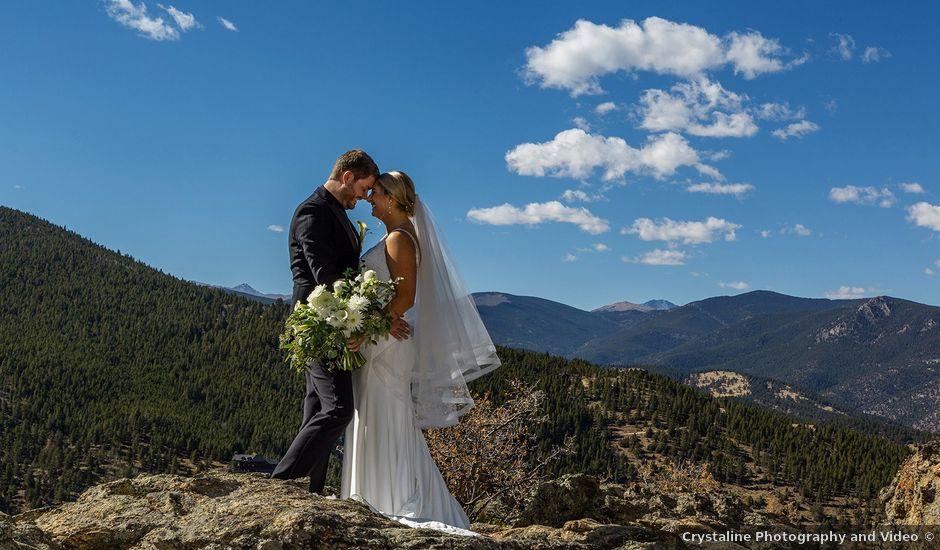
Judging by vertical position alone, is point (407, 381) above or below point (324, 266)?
below

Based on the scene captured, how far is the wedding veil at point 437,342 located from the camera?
725 cm

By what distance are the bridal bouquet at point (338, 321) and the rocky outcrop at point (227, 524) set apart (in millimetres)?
1556

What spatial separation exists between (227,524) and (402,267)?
3.33 m

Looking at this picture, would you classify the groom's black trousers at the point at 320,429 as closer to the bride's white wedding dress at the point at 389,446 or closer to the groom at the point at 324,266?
the groom at the point at 324,266

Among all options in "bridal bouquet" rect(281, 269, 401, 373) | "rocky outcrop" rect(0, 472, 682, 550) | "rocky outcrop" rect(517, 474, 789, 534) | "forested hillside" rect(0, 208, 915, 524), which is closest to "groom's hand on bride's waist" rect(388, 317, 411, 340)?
"bridal bouquet" rect(281, 269, 401, 373)

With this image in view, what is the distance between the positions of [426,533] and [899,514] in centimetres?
538

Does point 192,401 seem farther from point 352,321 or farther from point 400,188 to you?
point 352,321

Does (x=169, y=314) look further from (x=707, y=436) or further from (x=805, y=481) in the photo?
(x=805, y=481)

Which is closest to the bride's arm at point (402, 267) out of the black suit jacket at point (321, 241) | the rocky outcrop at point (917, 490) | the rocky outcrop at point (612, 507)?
the black suit jacket at point (321, 241)

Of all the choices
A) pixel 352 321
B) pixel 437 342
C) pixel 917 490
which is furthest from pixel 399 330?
pixel 917 490

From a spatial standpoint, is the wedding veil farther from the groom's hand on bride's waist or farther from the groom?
Answer: the groom

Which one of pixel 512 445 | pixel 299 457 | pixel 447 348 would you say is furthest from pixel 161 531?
pixel 512 445

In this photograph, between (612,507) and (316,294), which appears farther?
(612,507)

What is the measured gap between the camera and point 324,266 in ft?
22.2
